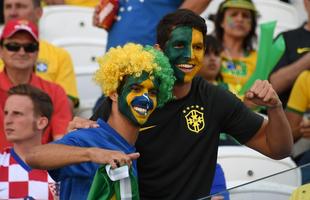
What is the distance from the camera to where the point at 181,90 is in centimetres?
434

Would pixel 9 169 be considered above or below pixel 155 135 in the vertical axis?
below

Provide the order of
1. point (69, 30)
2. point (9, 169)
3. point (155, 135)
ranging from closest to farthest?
point (155, 135) → point (9, 169) → point (69, 30)

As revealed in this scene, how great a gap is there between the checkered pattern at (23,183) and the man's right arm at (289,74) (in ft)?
6.73

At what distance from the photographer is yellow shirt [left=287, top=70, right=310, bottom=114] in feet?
20.5

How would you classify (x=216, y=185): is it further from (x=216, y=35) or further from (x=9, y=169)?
(x=216, y=35)

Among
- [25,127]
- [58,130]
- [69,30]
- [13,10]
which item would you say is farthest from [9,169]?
[69,30]

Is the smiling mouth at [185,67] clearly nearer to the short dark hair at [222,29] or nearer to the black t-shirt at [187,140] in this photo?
the black t-shirt at [187,140]

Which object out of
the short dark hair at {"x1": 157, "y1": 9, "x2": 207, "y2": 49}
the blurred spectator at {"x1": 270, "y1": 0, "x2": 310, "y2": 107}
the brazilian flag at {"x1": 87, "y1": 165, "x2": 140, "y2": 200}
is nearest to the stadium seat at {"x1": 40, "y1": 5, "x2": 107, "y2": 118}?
the blurred spectator at {"x1": 270, "y1": 0, "x2": 310, "y2": 107}

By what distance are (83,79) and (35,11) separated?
659 millimetres

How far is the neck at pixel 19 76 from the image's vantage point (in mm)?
6281

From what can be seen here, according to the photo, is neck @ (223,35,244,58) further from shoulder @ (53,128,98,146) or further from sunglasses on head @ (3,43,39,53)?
shoulder @ (53,128,98,146)

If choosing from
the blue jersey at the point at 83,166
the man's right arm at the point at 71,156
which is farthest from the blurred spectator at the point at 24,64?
the man's right arm at the point at 71,156

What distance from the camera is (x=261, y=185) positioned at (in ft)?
12.0

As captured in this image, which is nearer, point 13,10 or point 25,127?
point 25,127
